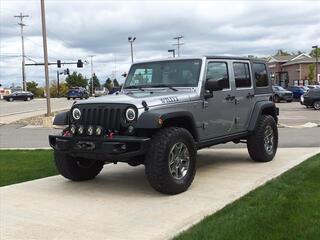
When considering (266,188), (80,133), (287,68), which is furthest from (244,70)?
(287,68)

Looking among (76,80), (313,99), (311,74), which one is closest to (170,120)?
(313,99)

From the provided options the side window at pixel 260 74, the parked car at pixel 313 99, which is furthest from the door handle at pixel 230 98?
the parked car at pixel 313 99

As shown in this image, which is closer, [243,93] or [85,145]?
[85,145]

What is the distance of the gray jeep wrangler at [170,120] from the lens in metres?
6.61

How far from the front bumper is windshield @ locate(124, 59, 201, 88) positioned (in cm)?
163

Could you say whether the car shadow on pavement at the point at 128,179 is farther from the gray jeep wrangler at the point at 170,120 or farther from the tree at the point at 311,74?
the tree at the point at 311,74

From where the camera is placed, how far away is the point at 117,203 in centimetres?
645

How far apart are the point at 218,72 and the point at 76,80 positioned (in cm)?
11967

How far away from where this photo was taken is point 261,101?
9.48m

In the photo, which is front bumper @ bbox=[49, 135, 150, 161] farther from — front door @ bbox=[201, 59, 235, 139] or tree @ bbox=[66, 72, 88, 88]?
tree @ bbox=[66, 72, 88, 88]

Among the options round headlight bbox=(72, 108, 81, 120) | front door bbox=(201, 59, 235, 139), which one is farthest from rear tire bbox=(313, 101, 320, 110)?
round headlight bbox=(72, 108, 81, 120)

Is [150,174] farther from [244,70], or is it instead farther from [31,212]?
[244,70]

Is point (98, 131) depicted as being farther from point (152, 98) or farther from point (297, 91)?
point (297, 91)

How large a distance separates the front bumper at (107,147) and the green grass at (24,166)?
67.0 inches
